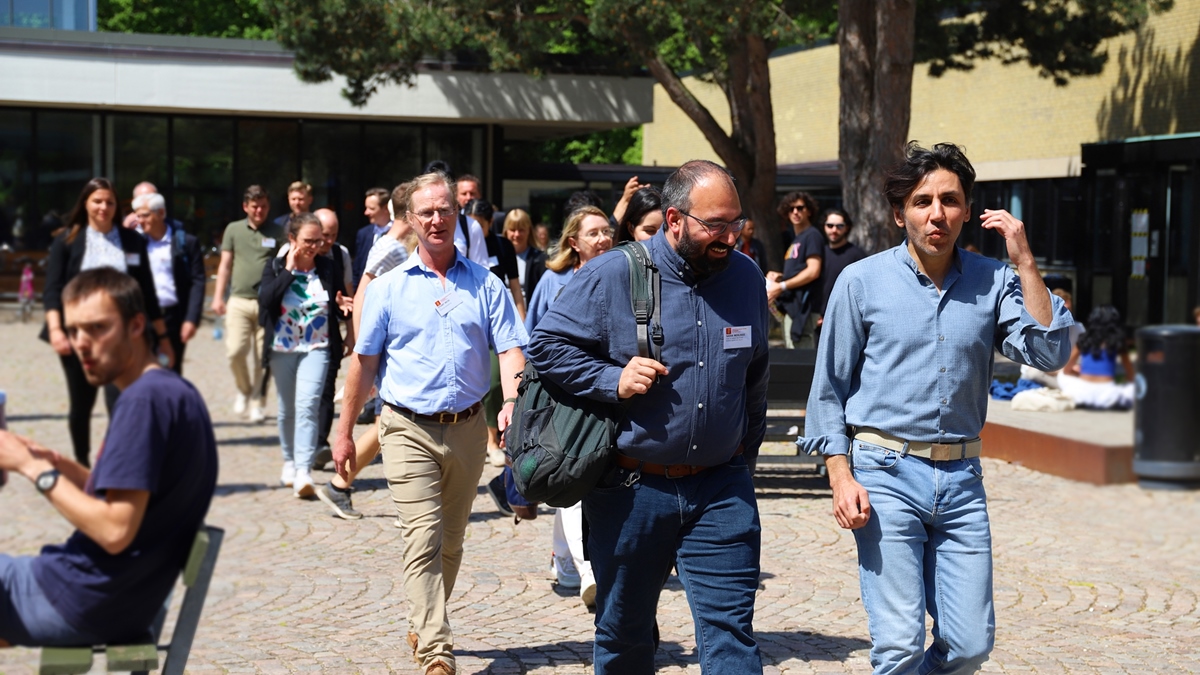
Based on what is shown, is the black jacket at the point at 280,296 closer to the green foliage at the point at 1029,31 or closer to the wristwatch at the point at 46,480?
the wristwatch at the point at 46,480

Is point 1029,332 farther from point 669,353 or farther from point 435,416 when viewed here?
point 435,416

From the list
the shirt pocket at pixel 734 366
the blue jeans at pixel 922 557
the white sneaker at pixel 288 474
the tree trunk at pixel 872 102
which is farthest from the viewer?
the tree trunk at pixel 872 102

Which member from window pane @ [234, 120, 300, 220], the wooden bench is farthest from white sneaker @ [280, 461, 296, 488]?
window pane @ [234, 120, 300, 220]

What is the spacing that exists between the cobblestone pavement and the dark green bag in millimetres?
1299

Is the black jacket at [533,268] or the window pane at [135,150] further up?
the window pane at [135,150]

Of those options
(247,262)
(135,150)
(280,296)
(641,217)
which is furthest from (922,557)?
(135,150)

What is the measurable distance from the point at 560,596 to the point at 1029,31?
1848 cm

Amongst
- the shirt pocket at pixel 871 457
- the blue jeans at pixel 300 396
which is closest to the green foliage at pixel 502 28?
the blue jeans at pixel 300 396

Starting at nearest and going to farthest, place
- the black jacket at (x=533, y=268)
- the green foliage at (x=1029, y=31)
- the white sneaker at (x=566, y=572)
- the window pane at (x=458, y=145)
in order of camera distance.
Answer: the white sneaker at (x=566, y=572)
the black jacket at (x=533, y=268)
the green foliage at (x=1029, y=31)
the window pane at (x=458, y=145)

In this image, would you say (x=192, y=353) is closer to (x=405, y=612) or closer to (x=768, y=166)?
(x=768, y=166)

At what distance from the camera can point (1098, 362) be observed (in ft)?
7.47

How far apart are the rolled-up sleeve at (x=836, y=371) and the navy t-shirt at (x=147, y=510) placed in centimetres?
177

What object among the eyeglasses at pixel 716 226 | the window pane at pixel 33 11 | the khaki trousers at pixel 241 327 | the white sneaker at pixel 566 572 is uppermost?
the window pane at pixel 33 11

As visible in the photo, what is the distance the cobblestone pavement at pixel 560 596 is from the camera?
18.5 feet
